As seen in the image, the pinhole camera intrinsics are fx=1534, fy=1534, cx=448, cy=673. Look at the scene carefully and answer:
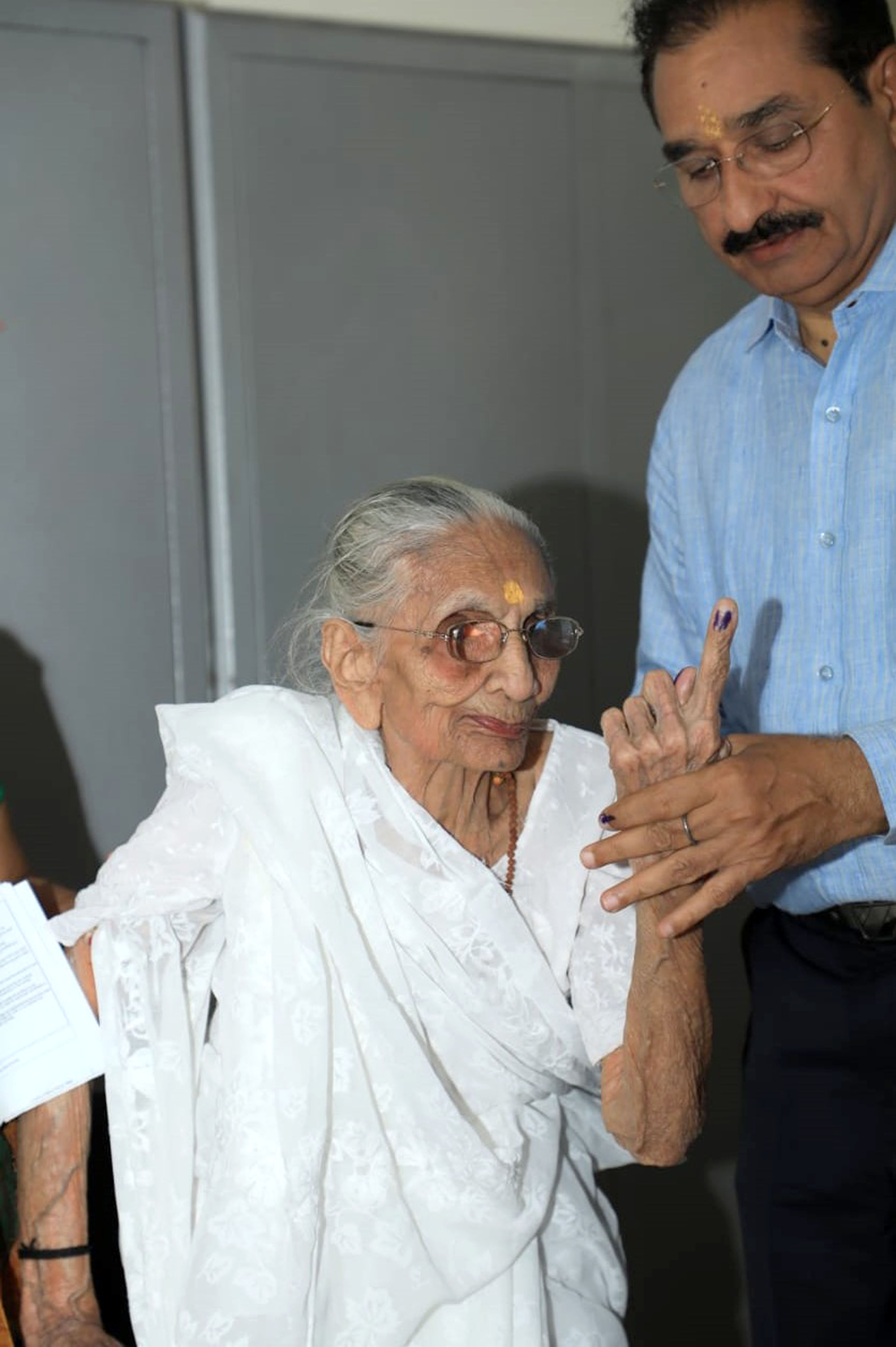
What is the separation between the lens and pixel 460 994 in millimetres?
2047

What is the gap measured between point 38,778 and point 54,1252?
100 centimetres

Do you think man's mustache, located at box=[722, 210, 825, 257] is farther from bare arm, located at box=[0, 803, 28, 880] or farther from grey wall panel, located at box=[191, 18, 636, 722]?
bare arm, located at box=[0, 803, 28, 880]

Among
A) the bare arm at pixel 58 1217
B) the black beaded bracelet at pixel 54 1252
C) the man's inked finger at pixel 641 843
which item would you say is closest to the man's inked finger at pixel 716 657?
the man's inked finger at pixel 641 843

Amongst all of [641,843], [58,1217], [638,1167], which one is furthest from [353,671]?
[638,1167]

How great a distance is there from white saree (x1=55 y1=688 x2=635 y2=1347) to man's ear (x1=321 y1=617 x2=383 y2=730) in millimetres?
31

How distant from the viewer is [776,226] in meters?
2.02

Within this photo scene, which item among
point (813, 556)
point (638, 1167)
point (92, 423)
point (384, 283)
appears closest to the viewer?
point (813, 556)

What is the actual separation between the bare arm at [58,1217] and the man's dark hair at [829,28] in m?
1.49

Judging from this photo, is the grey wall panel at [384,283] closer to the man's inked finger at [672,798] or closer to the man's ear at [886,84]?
the man's ear at [886,84]

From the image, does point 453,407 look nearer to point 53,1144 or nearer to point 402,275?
point 402,275

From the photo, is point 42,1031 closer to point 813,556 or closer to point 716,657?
point 716,657

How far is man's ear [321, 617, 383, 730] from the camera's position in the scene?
6.99 feet

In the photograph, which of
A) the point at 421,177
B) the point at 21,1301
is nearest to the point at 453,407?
the point at 421,177

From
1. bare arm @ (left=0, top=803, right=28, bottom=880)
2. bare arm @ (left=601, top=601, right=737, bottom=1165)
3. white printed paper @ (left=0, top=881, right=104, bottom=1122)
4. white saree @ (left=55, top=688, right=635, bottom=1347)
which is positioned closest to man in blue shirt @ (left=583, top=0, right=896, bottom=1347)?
bare arm @ (left=601, top=601, right=737, bottom=1165)
